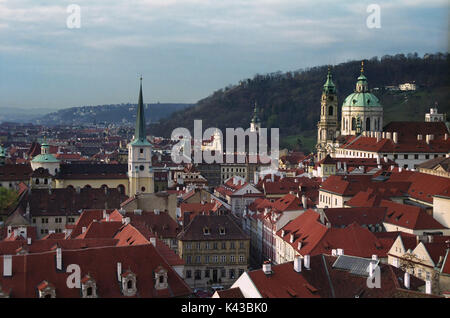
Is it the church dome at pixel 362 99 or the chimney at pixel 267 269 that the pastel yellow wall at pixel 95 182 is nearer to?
the chimney at pixel 267 269

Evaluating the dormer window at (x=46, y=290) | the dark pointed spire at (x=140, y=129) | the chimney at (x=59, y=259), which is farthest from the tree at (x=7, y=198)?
the dormer window at (x=46, y=290)

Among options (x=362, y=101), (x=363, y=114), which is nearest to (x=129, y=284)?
(x=363, y=114)

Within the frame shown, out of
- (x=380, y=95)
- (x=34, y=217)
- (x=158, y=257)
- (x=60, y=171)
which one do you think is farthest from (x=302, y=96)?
(x=158, y=257)

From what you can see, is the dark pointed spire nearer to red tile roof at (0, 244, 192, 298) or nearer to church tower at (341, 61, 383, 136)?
red tile roof at (0, 244, 192, 298)

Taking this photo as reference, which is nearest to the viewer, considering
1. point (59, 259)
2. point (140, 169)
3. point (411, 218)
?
point (59, 259)

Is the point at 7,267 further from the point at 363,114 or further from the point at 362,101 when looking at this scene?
the point at 362,101
